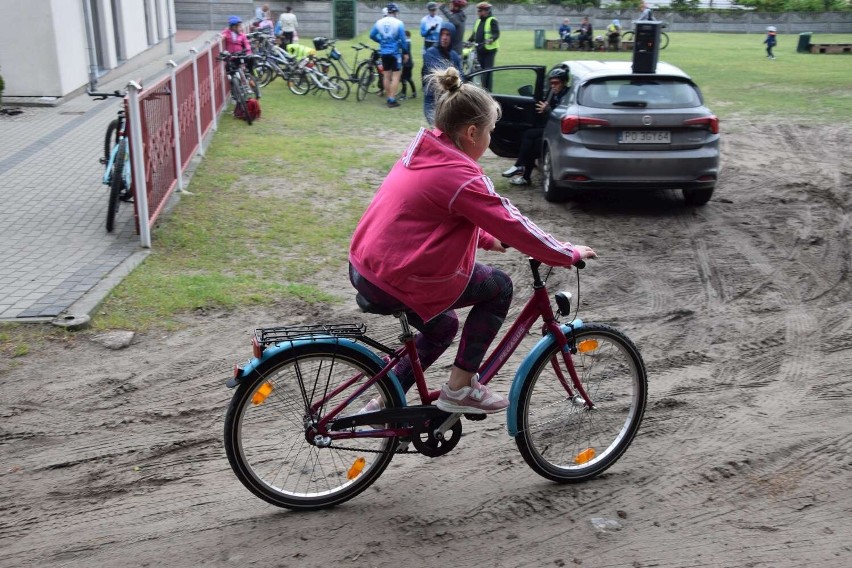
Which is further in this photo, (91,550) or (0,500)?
(0,500)

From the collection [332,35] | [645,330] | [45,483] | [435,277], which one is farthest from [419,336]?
[332,35]

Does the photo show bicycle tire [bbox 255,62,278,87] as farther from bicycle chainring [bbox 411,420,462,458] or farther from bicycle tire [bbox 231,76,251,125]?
bicycle chainring [bbox 411,420,462,458]

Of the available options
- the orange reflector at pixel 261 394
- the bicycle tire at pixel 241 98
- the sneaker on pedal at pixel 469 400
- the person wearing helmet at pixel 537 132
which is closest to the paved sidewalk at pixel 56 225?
the bicycle tire at pixel 241 98

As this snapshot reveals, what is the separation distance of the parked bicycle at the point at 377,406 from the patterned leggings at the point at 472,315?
0.25 feet

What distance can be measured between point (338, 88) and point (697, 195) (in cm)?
1263

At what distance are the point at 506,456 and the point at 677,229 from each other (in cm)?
543

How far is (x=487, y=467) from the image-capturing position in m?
4.52

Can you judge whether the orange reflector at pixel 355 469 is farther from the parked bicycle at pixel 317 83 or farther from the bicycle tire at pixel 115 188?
the parked bicycle at pixel 317 83

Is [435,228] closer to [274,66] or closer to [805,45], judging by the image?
[274,66]

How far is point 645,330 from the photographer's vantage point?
651cm

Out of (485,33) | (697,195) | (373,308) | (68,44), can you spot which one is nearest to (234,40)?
(68,44)

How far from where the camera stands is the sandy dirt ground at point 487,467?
3799 millimetres

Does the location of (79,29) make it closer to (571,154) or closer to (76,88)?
(76,88)

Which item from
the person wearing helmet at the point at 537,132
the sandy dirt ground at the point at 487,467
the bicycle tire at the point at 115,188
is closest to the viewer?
the sandy dirt ground at the point at 487,467
